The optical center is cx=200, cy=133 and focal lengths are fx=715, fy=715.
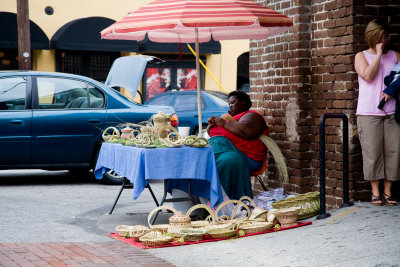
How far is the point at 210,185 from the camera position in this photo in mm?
7418

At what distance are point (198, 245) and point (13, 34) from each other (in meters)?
16.2

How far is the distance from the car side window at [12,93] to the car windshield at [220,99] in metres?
6.21

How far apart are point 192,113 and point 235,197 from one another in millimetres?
8288

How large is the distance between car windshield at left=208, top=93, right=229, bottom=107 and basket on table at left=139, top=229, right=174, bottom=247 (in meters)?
9.82

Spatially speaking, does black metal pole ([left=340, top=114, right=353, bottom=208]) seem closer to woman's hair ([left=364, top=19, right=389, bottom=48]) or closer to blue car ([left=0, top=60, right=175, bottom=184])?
woman's hair ([left=364, top=19, right=389, bottom=48])

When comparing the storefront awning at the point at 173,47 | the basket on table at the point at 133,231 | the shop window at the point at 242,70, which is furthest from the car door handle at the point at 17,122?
the shop window at the point at 242,70

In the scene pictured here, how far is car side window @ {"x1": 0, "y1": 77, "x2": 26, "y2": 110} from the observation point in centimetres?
1073

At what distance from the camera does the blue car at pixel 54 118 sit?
10.6m

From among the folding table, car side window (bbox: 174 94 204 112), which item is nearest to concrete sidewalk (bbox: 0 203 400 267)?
the folding table

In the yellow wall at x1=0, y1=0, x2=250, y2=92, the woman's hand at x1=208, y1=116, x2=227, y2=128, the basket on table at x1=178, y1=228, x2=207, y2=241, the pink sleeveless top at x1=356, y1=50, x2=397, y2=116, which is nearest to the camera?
the basket on table at x1=178, y1=228, x2=207, y2=241

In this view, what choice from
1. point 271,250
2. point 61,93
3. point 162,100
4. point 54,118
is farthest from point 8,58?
point 271,250

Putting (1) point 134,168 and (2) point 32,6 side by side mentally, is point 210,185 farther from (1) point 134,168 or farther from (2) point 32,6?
(2) point 32,6

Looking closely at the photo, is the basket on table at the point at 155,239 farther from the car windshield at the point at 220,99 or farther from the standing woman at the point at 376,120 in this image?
the car windshield at the point at 220,99

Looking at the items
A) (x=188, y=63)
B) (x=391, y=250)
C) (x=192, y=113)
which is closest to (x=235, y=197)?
(x=391, y=250)
